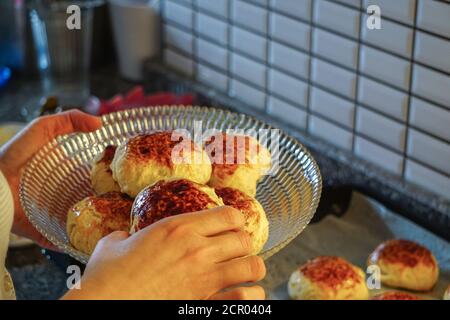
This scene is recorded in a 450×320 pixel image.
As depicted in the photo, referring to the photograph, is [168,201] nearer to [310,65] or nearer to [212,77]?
[310,65]

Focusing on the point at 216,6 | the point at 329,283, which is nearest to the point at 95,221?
the point at 329,283

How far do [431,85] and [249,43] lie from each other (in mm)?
430

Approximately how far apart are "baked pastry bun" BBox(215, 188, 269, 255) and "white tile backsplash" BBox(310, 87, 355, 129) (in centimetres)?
54

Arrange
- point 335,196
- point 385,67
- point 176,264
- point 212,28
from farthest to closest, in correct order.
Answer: point 212,28 < point 335,196 < point 385,67 < point 176,264

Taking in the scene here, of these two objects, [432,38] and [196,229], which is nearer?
[196,229]

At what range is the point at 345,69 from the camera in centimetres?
140

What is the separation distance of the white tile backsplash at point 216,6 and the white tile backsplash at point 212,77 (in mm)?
120

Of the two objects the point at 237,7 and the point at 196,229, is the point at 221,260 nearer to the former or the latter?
the point at 196,229

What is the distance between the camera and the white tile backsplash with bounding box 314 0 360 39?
1.36 m

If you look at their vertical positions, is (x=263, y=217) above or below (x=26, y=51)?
above

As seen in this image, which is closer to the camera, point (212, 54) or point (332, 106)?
point (332, 106)

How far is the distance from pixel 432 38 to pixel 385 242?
1.09 feet
